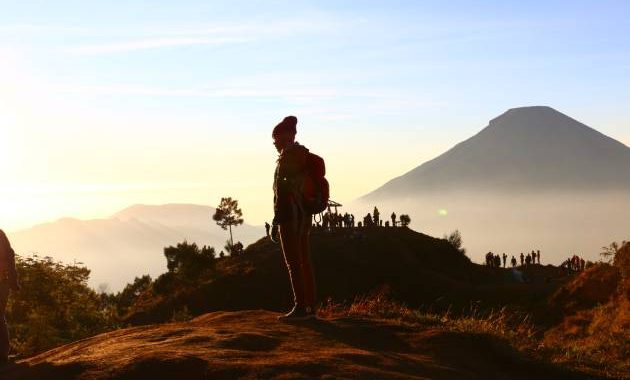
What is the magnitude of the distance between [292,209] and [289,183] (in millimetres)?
349

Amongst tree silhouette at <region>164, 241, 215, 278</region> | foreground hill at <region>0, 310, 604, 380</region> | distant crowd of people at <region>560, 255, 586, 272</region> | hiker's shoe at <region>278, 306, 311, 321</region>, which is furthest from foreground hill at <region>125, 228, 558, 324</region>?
foreground hill at <region>0, 310, 604, 380</region>

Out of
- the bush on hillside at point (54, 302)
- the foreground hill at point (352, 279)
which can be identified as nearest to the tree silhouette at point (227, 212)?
the foreground hill at point (352, 279)

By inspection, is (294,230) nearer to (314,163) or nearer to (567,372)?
(314,163)

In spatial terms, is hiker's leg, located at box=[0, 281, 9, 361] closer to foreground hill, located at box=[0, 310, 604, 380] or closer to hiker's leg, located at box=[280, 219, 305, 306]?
foreground hill, located at box=[0, 310, 604, 380]

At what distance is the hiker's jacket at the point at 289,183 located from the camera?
9.28 metres

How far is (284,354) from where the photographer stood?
7125mm

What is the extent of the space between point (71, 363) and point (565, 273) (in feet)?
173

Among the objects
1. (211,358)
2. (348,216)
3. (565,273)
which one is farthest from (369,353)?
(348,216)

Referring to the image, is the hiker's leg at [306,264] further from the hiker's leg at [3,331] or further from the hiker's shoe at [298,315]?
the hiker's leg at [3,331]

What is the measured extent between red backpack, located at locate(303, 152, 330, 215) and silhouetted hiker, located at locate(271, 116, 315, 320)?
0.23 ft

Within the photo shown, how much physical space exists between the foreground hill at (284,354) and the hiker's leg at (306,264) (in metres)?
0.44

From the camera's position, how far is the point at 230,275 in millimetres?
51344

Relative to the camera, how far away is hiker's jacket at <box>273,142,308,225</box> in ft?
30.5

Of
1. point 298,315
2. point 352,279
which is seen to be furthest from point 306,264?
point 352,279
